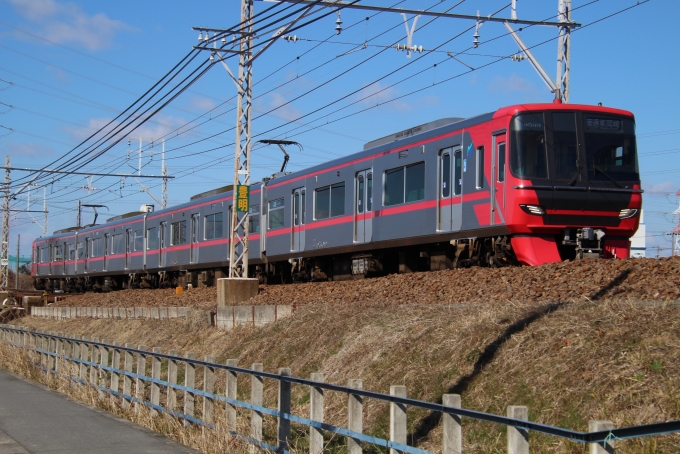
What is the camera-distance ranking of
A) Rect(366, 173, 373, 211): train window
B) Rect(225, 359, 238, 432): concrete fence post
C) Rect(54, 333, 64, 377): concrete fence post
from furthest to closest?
Rect(366, 173, 373, 211): train window → Rect(54, 333, 64, 377): concrete fence post → Rect(225, 359, 238, 432): concrete fence post

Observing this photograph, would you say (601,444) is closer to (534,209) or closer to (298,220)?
(534,209)


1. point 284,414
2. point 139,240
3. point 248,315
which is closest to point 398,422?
point 284,414

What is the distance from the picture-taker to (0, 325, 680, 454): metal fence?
14.5ft

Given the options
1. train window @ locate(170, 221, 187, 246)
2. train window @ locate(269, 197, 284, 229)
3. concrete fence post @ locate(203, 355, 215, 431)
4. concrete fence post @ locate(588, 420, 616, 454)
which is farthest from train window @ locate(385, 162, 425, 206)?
train window @ locate(170, 221, 187, 246)

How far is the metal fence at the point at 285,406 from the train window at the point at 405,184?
6399mm

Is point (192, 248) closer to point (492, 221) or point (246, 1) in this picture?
point (246, 1)

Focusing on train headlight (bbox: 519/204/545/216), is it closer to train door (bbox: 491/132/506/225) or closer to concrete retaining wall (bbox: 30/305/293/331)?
train door (bbox: 491/132/506/225)

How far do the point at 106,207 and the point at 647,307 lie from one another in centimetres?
5362

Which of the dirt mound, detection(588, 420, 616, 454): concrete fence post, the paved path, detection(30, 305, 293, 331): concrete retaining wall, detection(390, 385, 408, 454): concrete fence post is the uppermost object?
the dirt mound

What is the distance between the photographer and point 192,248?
1209 inches

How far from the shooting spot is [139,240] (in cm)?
3712

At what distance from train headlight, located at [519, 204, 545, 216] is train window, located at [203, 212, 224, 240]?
49.1 ft

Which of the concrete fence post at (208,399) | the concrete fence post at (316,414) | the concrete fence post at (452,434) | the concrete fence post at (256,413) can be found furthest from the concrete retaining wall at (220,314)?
the concrete fence post at (452,434)

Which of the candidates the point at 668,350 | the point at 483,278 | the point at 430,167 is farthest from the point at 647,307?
the point at 430,167
